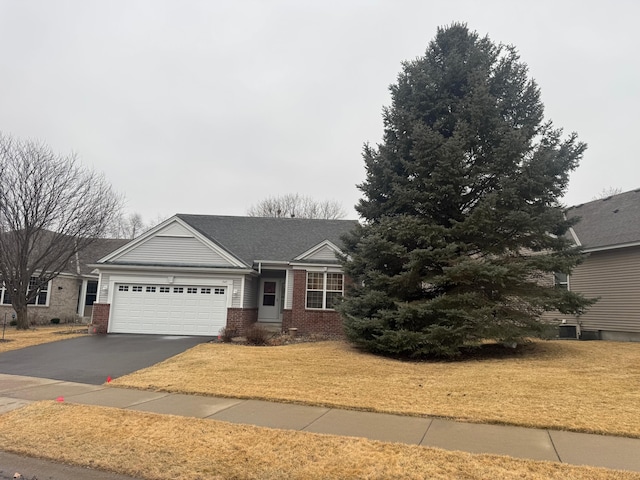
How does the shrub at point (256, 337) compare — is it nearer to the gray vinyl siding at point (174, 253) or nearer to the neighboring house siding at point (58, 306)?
the gray vinyl siding at point (174, 253)

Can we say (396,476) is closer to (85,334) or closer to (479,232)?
(479,232)

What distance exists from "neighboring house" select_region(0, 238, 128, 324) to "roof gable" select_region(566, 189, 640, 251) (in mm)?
25643

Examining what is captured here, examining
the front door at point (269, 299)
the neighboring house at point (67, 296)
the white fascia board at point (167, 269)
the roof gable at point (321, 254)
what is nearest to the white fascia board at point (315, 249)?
the roof gable at point (321, 254)

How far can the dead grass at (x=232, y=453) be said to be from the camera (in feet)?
13.7

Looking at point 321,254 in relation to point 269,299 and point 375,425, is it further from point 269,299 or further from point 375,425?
point 375,425

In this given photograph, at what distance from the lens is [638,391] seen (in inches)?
277

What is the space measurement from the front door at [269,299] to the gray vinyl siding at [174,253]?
13.3ft

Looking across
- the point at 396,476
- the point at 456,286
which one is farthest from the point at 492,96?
the point at 396,476

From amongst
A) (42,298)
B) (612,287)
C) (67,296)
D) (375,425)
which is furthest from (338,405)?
(67,296)

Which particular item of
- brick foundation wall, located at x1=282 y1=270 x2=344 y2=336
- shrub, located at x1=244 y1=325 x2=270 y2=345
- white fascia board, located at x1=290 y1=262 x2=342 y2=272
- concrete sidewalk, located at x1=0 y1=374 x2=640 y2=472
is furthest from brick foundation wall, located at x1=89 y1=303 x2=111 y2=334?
concrete sidewalk, located at x1=0 y1=374 x2=640 y2=472

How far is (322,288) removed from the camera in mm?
18047

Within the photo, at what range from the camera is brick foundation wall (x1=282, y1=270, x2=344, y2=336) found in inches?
690

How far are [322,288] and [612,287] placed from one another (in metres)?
10.8

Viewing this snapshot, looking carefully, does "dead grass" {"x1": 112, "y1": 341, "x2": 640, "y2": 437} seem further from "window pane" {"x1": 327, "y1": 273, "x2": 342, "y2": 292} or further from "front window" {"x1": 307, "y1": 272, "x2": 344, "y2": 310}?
"window pane" {"x1": 327, "y1": 273, "x2": 342, "y2": 292}
